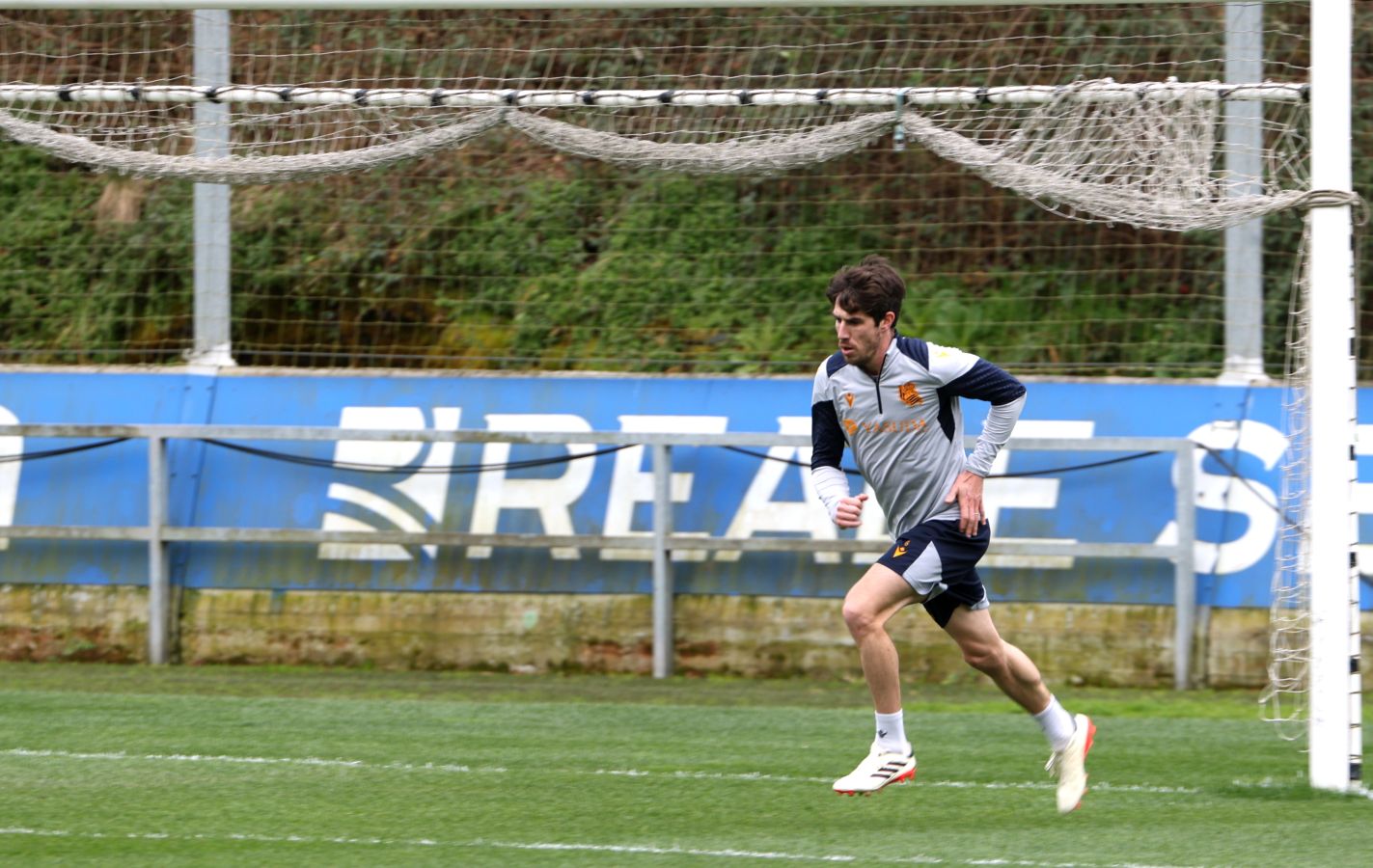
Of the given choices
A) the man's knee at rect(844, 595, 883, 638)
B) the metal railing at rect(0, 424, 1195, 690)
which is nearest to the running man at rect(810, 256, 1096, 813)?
the man's knee at rect(844, 595, 883, 638)

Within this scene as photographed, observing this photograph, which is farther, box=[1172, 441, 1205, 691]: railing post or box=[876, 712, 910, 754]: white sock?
box=[1172, 441, 1205, 691]: railing post

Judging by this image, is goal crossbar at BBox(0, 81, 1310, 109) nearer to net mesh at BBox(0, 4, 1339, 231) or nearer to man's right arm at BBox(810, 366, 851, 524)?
net mesh at BBox(0, 4, 1339, 231)

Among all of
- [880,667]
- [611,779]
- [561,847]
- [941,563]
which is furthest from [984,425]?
[611,779]

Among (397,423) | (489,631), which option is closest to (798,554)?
(489,631)

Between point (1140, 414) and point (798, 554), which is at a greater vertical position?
point (1140, 414)

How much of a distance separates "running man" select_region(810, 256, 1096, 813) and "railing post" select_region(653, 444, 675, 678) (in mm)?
4159

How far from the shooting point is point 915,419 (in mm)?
6273

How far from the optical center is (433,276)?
13000 mm

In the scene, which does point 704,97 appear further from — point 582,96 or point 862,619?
point 862,619

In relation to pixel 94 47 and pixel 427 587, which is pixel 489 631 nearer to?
pixel 427 587

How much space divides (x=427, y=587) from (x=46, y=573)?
8.39 feet

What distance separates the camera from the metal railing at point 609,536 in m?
10.2

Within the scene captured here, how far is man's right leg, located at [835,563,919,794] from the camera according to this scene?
20.0ft

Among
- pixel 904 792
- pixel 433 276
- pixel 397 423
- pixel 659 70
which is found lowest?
pixel 904 792
